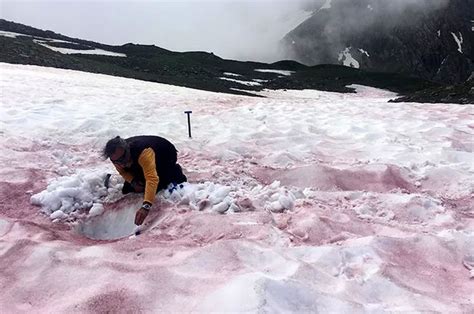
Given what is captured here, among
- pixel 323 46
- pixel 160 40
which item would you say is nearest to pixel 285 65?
pixel 323 46

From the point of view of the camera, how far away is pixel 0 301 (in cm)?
334

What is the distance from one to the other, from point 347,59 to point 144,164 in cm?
15935

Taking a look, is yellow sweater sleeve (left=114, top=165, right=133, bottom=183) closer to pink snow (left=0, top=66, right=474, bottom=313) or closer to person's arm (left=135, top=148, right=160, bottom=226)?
pink snow (left=0, top=66, right=474, bottom=313)

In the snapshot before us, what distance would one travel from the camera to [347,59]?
15638 cm

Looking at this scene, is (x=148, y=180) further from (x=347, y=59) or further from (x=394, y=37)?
(x=347, y=59)

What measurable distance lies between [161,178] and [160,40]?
664 ft

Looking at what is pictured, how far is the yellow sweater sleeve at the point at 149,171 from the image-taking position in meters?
4.80

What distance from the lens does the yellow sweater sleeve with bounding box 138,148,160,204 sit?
4.80 m

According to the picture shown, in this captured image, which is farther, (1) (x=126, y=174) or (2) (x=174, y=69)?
(2) (x=174, y=69)

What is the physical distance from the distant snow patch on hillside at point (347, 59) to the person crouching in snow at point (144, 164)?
15550 cm

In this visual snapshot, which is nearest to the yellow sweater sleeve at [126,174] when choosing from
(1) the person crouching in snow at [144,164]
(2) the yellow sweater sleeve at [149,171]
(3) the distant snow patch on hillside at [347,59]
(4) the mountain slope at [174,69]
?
(1) the person crouching in snow at [144,164]

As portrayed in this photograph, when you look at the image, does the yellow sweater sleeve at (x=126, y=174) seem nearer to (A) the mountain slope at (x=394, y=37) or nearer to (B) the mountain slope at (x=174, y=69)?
(B) the mountain slope at (x=174, y=69)

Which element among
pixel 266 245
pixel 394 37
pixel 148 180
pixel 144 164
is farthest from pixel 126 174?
pixel 394 37

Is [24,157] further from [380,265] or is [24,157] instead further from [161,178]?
[380,265]
